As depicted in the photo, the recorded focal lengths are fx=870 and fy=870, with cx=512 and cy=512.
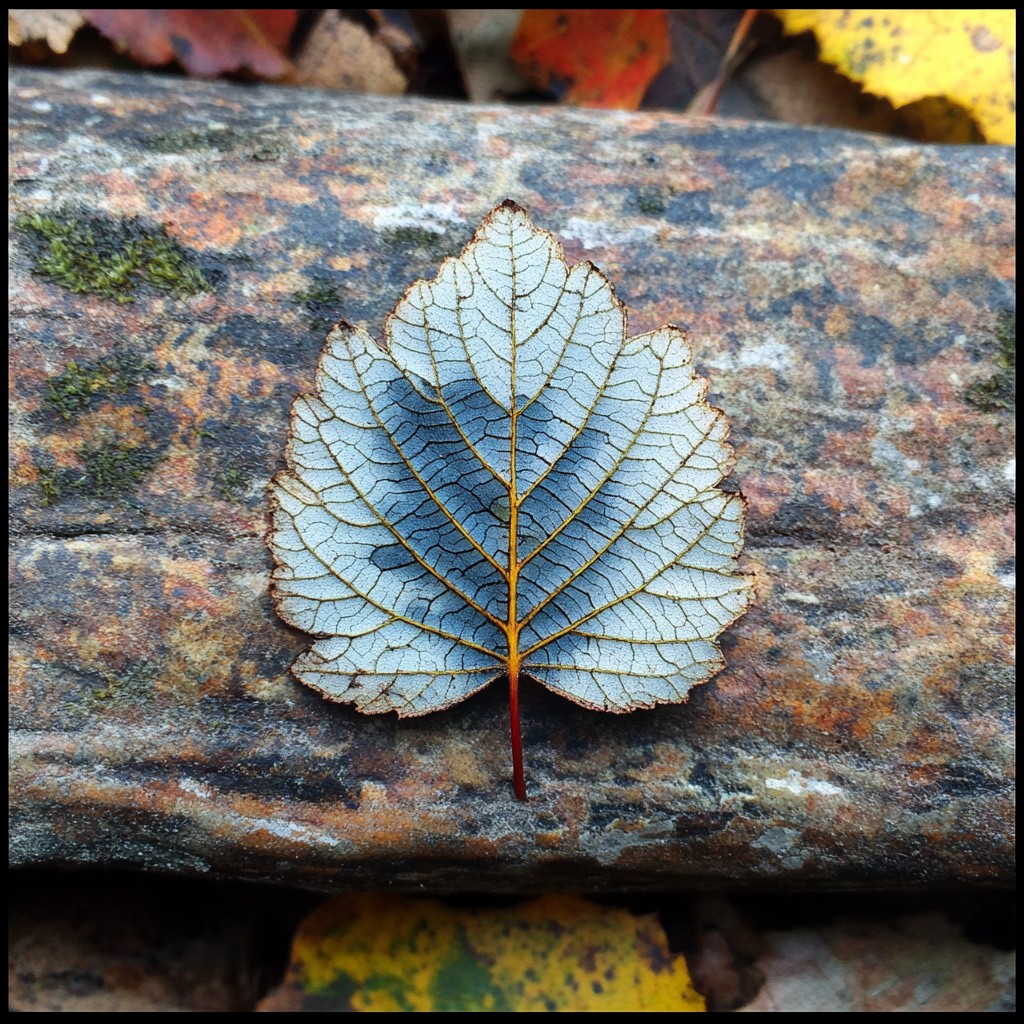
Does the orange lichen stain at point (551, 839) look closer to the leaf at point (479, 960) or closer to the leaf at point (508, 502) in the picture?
the leaf at point (508, 502)

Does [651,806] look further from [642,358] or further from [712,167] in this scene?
[712,167]

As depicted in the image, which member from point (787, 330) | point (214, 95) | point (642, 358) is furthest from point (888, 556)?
point (214, 95)

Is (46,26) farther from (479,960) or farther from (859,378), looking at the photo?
(479,960)

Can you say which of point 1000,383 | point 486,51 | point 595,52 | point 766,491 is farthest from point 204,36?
point 1000,383

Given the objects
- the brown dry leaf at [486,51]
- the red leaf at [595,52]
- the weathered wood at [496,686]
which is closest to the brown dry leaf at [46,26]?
the weathered wood at [496,686]

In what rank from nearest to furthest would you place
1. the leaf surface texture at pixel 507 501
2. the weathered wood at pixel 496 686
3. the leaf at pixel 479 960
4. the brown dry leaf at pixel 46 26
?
the leaf surface texture at pixel 507 501, the weathered wood at pixel 496 686, the leaf at pixel 479 960, the brown dry leaf at pixel 46 26

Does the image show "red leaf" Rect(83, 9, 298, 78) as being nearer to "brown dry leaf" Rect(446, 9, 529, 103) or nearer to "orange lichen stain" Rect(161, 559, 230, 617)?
"brown dry leaf" Rect(446, 9, 529, 103)

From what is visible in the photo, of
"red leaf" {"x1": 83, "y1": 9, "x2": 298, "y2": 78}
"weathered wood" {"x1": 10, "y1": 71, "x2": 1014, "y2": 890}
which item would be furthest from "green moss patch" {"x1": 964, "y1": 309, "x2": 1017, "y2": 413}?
"red leaf" {"x1": 83, "y1": 9, "x2": 298, "y2": 78}

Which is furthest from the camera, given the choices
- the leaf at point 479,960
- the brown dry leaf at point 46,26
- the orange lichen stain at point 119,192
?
the brown dry leaf at point 46,26
